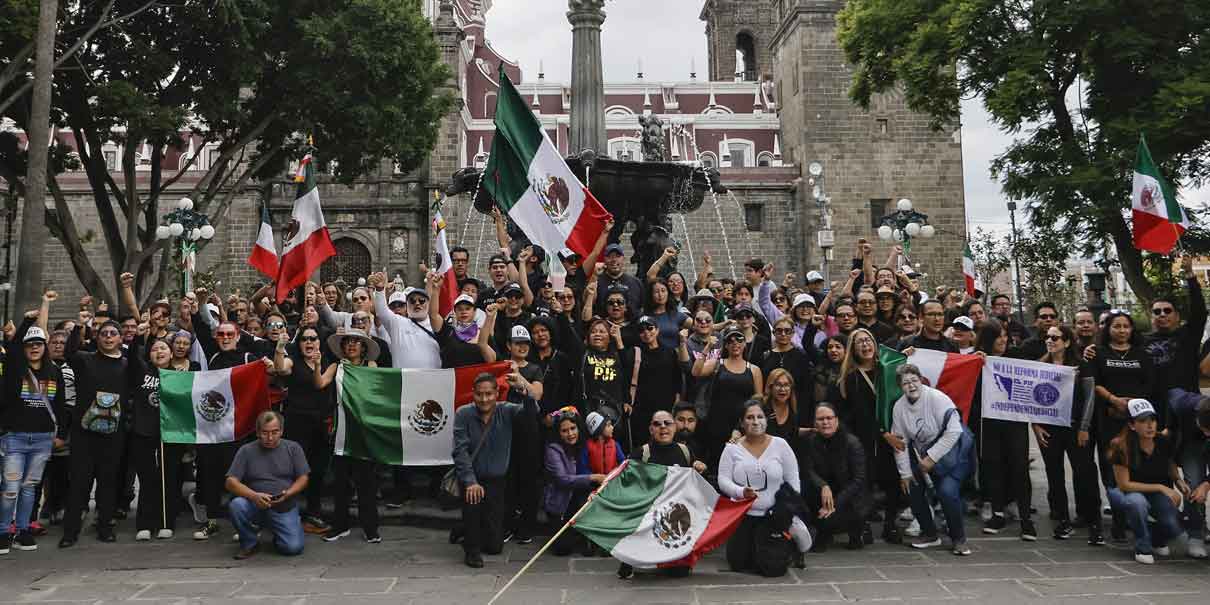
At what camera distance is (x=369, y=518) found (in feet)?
23.9

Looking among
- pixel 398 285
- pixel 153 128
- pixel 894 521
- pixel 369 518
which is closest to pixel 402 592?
pixel 369 518

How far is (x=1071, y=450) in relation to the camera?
24.8 feet

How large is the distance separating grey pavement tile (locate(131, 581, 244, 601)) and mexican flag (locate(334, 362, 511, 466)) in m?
1.65

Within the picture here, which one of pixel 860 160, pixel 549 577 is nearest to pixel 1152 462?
pixel 549 577

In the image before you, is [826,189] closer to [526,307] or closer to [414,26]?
[414,26]

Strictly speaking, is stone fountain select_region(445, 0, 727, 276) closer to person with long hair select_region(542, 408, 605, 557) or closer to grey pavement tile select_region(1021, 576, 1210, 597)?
person with long hair select_region(542, 408, 605, 557)

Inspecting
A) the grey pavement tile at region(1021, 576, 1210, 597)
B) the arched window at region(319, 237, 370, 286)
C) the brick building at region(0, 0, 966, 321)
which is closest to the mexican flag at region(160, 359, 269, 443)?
the grey pavement tile at region(1021, 576, 1210, 597)

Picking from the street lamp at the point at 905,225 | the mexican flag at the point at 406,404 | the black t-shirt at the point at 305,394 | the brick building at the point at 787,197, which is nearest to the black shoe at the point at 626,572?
the mexican flag at the point at 406,404

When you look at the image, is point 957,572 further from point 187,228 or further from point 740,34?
point 740,34

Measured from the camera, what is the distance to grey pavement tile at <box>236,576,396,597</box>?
19.3 ft

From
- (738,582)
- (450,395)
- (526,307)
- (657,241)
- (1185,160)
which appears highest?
(1185,160)

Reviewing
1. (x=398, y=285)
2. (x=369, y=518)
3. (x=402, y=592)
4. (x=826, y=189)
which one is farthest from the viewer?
(x=826, y=189)

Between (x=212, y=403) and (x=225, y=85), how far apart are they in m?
12.8

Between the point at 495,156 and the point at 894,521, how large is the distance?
474 centimetres
